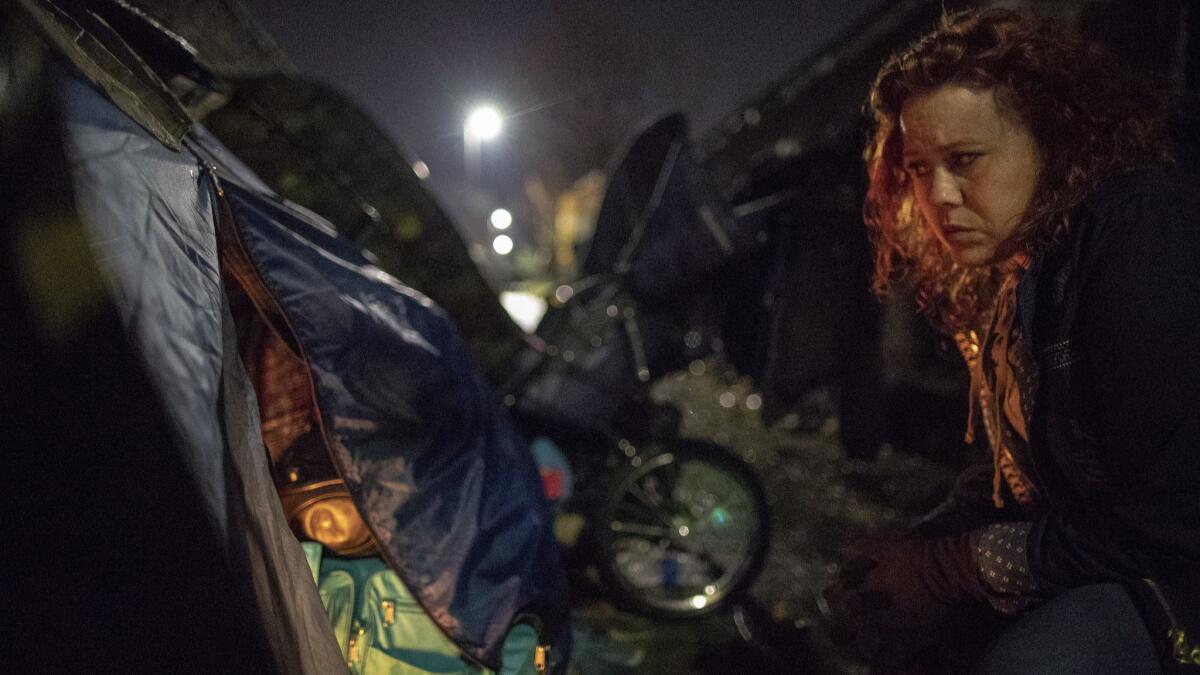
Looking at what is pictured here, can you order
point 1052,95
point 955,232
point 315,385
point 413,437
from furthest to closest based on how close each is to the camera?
point 413,437 < point 315,385 < point 955,232 < point 1052,95

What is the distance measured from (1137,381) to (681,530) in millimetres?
2697

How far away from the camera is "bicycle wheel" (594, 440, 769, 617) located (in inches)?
121

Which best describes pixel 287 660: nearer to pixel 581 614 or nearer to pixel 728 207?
pixel 581 614

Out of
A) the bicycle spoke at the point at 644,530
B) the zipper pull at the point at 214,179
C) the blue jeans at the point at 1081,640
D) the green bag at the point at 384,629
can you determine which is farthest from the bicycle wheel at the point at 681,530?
the zipper pull at the point at 214,179

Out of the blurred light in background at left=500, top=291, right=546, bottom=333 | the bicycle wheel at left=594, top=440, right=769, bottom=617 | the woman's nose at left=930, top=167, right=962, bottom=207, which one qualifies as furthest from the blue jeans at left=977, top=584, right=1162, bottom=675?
the blurred light in background at left=500, top=291, right=546, bottom=333

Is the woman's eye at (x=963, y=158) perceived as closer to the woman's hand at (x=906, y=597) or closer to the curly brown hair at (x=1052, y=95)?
the curly brown hair at (x=1052, y=95)

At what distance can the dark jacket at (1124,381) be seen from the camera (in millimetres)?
1054

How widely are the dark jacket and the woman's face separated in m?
0.16

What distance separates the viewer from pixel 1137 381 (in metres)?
1.08

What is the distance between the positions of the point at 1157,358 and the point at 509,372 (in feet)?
9.69

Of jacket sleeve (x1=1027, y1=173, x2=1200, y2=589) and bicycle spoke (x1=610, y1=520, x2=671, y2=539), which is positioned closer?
jacket sleeve (x1=1027, y1=173, x2=1200, y2=589)

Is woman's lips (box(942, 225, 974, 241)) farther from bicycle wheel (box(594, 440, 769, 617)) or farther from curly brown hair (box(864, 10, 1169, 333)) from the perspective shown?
bicycle wheel (box(594, 440, 769, 617))

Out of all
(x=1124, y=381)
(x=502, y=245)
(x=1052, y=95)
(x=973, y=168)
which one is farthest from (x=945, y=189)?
(x=502, y=245)

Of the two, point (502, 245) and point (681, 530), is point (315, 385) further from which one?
point (502, 245)
